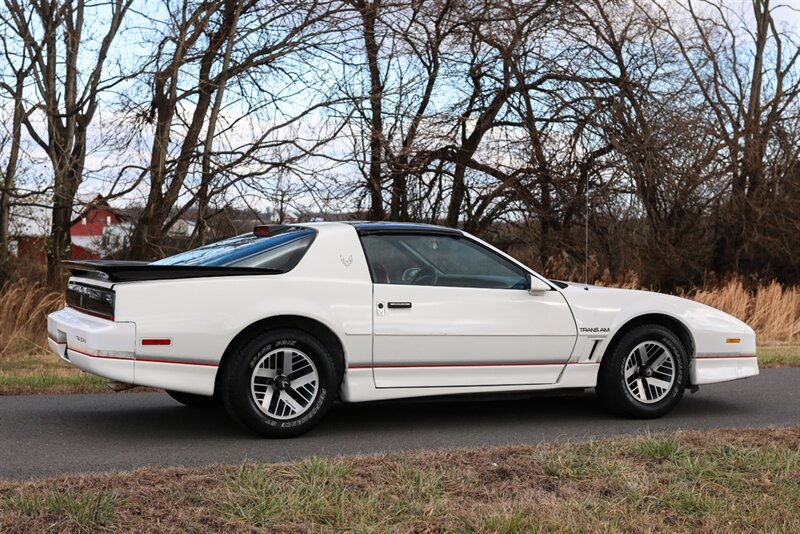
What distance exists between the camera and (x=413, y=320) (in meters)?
7.01

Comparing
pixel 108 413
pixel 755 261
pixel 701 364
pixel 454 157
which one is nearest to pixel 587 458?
pixel 701 364

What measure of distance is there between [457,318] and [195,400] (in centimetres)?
225

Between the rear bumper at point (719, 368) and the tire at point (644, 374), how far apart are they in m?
0.12

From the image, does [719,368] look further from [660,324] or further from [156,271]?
[156,271]

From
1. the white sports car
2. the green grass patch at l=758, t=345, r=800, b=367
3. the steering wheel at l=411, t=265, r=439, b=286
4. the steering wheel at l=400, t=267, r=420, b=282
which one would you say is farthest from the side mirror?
the green grass patch at l=758, t=345, r=800, b=367

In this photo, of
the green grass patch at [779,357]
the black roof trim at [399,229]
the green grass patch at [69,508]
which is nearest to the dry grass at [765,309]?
the green grass patch at [779,357]

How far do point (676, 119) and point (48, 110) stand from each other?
38.9 feet

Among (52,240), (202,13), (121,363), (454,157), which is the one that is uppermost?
(202,13)

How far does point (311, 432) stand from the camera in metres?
7.00

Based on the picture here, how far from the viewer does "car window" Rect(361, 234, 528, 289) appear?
23.6 feet

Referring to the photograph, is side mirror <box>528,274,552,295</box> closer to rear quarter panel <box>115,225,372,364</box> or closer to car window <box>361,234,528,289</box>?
car window <box>361,234,528,289</box>

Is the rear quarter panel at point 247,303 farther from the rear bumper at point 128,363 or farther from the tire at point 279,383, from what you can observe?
the tire at point 279,383

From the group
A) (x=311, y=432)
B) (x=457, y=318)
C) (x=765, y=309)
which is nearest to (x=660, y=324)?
(x=457, y=318)

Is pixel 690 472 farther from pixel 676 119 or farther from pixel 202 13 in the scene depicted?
pixel 676 119
